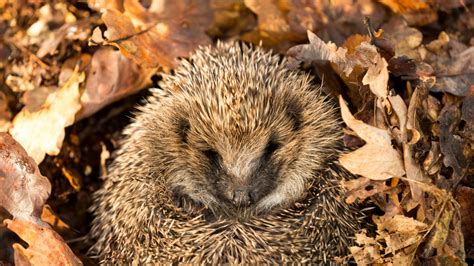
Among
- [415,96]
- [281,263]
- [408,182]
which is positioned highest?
[415,96]

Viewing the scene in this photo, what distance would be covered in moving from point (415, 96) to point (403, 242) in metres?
0.65

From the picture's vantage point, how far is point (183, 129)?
361cm

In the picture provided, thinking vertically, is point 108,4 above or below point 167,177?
above

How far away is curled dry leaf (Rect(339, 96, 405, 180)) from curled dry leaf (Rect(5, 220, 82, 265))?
4.73 ft

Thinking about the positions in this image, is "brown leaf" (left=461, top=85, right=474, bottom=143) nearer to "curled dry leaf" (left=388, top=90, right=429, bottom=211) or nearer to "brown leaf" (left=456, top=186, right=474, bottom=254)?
"brown leaf" (left=456, top=186, right=474, bottom=254)

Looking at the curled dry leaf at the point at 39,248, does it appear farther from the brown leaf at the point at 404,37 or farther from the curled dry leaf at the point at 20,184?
the brown leaf at the point at 404,37

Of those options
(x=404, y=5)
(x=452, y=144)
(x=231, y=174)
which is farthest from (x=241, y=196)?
(x=404, y=5)

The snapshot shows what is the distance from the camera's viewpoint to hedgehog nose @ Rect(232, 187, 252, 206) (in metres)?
3.34

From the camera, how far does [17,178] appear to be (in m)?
3.62

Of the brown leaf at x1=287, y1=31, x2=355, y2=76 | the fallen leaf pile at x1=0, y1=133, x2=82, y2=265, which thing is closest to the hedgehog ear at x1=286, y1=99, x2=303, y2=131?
the brown leaf at x1=287, y1=31, x2=355, y2=76

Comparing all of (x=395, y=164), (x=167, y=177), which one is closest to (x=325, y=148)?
(x=395, y=164)

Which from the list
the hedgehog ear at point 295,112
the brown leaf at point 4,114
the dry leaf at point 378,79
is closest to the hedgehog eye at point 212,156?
the hedgehog ear at point 295,112

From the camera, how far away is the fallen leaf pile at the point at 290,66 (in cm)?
316

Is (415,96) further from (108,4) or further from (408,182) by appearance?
(108,4)
